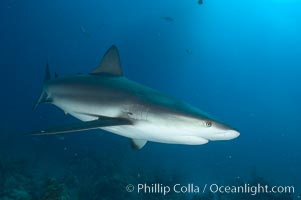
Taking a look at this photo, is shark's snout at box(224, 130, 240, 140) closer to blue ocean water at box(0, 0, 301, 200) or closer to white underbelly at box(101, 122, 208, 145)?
white underbelly at box(101, 122, 208, 145)

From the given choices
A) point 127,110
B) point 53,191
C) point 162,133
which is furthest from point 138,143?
point 53,191

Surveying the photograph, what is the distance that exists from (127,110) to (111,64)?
158 centimetres

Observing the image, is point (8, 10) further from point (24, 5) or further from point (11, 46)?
point (11, 46)

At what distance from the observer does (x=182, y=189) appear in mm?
12750

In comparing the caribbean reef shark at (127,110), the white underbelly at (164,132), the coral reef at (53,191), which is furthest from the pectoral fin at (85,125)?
the coral reef at (53,191)

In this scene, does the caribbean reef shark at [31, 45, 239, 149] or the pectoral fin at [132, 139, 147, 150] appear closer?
the caribbean reef shark at [31, 45, 239, 149]

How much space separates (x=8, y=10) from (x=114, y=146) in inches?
2380

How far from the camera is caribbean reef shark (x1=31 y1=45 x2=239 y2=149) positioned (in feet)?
12.2

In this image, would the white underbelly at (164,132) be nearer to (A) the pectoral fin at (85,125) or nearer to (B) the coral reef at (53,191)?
(A) the pectoral fin at (85,125)

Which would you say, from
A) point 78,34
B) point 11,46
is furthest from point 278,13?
point 11,46

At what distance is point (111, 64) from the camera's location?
5.65 metres

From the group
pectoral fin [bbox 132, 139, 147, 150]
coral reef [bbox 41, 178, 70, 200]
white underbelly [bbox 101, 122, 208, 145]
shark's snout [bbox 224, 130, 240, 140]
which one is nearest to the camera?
shark's snout [bbox 224, 130, 240, 140]

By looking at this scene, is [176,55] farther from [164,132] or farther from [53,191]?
[164,132]

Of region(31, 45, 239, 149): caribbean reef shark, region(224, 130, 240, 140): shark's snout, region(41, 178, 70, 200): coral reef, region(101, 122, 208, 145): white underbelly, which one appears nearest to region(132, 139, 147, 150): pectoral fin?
region(31, 45, 239, 149): caribbean reef shark
